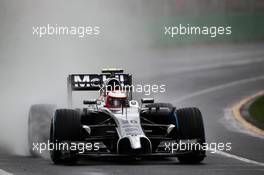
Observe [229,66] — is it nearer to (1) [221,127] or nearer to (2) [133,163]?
(1) [221,127]

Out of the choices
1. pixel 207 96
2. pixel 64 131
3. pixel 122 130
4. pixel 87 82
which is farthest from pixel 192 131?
pixel 207 96

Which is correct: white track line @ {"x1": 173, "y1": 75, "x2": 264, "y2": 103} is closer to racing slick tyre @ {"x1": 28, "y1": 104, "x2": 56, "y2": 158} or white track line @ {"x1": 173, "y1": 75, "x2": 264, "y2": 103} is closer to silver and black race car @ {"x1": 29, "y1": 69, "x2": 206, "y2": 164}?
racing slick tyre @ {"x1": 28, "y1": 104, "x2": 56, "y2": 158}

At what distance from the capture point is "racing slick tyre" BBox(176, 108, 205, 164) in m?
19.8

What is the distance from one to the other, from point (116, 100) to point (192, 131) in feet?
4.80

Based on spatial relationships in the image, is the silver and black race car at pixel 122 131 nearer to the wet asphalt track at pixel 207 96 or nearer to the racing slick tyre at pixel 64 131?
the racing slick tyre at pixel 64 131

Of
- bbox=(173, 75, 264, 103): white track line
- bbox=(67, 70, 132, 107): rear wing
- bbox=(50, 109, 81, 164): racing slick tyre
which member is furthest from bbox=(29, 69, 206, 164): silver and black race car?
bbox=(173, 75, 264, 103): white track line

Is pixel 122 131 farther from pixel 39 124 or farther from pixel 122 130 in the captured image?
pixel 39 124

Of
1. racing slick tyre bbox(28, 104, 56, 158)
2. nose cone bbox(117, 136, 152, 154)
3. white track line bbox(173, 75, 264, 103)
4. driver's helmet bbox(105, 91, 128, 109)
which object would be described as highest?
white track line bbox(173, 75, 264, 103)

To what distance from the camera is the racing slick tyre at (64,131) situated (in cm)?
1955

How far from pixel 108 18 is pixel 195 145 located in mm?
21658

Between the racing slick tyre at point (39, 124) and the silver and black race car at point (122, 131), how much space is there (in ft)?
4.57

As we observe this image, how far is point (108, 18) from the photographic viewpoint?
4109cm

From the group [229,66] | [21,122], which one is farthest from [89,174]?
[229,66]

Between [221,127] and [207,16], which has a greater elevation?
[207,16]
